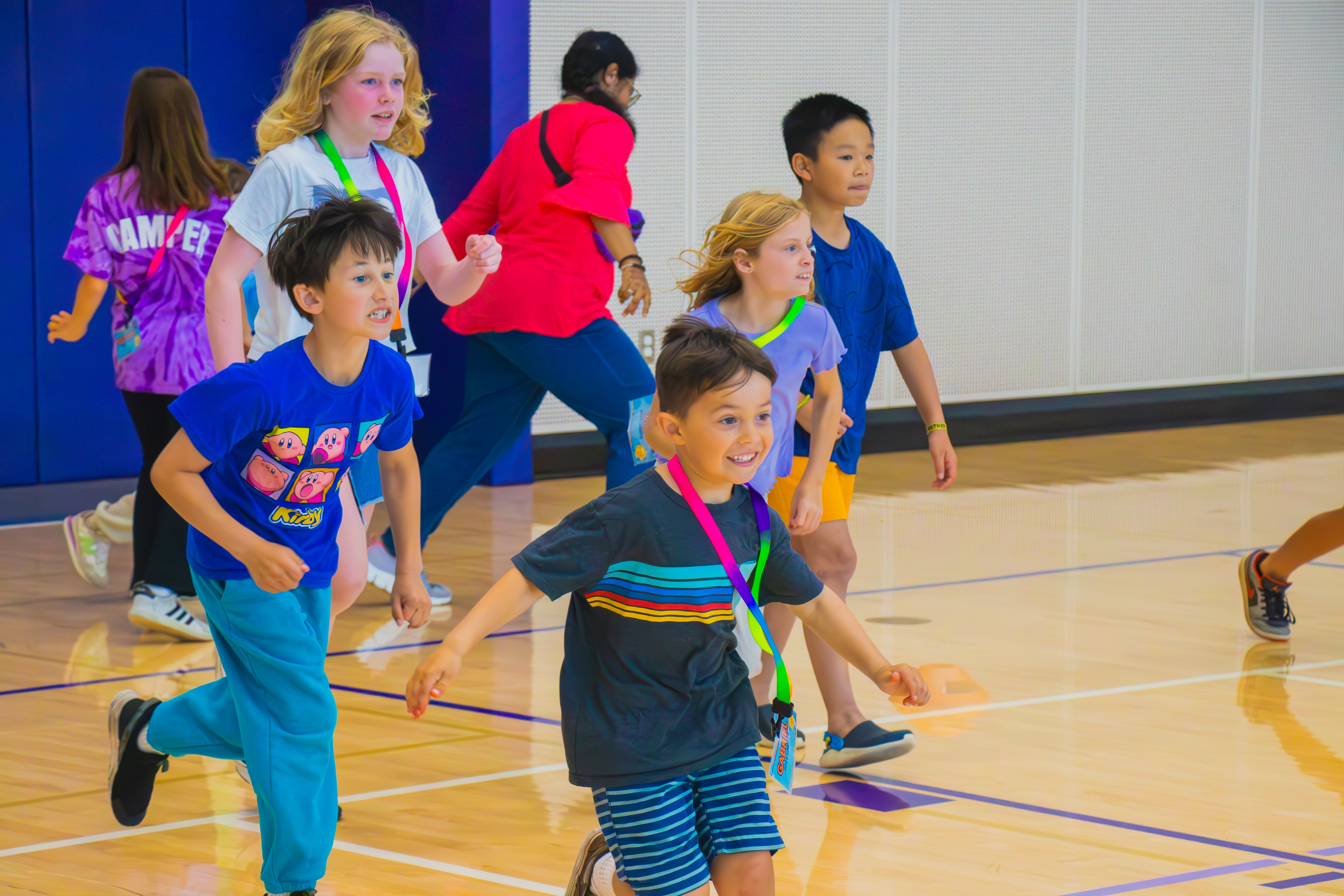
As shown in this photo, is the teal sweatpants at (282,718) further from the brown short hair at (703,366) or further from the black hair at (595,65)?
the black hair at (595,65)

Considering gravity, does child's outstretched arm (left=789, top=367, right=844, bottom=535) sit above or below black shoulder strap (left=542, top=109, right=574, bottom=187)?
below

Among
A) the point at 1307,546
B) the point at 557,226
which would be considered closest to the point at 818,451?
the point at 557,226

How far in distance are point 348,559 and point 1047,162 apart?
8.22 metres

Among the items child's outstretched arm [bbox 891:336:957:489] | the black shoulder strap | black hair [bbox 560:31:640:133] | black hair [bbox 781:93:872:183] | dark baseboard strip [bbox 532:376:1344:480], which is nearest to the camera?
black hair [bbox 781:93:872:183]

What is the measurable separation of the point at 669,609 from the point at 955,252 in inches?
323

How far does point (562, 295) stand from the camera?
5.59 m

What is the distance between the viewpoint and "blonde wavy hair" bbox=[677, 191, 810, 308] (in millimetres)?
3805

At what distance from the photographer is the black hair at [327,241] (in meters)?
3.07

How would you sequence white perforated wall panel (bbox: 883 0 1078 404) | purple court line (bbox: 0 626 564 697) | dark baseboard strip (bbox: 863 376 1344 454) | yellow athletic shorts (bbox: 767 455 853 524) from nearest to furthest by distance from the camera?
yellow athletic shorts (bbox: 767 455 853 524)
purple court line (bbox: 0 626 564 697)
dark baseboard strip (bbox: 863 376 1344 454)
white perforated wall panel (bbox: 883 0 1078 404)

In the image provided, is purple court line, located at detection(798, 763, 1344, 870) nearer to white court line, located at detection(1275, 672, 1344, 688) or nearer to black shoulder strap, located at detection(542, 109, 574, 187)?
white court line, located at detection(1275, 672, 1344, 688)

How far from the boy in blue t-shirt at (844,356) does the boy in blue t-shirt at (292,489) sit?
126cm

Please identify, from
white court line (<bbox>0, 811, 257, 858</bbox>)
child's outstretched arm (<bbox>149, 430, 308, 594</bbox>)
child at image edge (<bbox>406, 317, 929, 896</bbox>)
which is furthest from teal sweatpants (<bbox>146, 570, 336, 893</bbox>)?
white court line (<bbox>0, 811, 257, 858</bbox>)

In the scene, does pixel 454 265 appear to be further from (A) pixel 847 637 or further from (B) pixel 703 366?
(A) pixel 847 637

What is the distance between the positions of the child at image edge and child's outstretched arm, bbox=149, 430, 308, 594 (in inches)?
15.1
